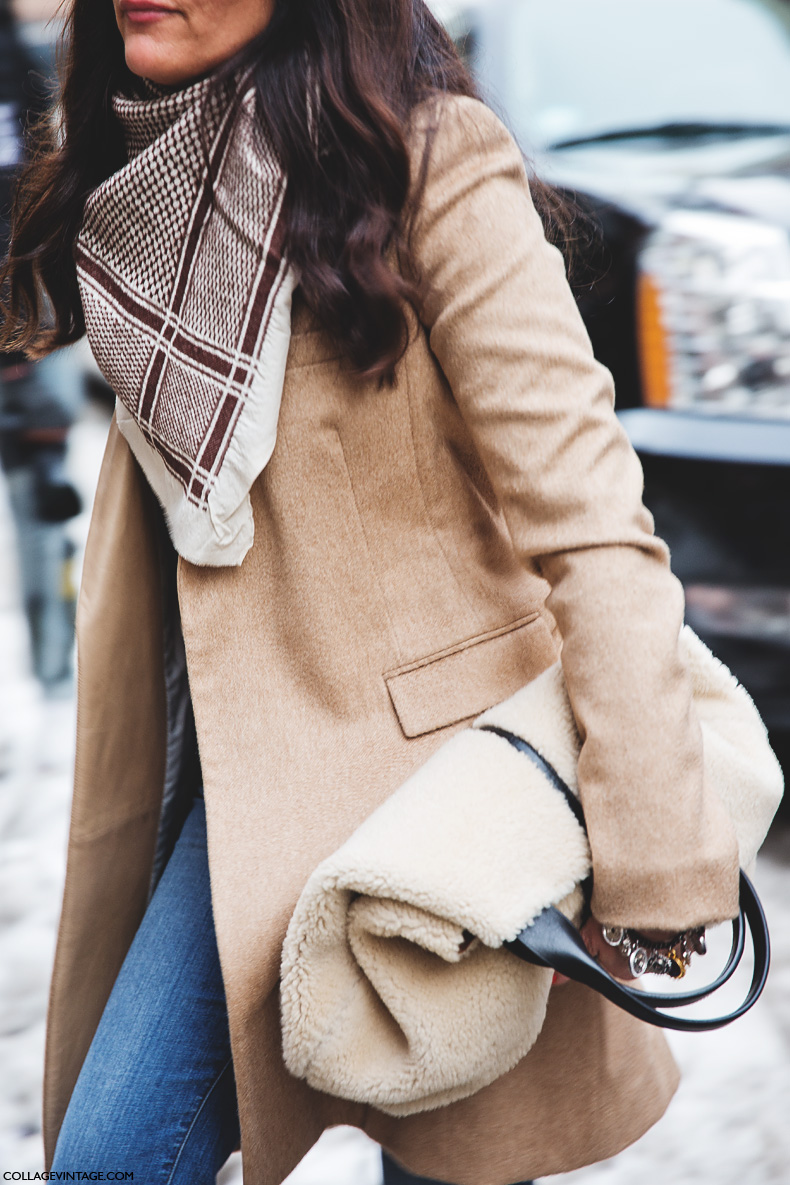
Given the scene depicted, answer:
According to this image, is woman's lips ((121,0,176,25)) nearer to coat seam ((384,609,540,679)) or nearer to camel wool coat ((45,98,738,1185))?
camel wool coat ((45,98,738,1185))

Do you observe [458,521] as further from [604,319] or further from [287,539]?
[604,319]

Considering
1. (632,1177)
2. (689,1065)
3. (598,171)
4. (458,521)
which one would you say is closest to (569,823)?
(458,521)

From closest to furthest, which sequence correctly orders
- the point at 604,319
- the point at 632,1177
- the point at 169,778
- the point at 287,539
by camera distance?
the point at 287,539 < the point at 169,778 < the point at 632,1177 < the point at 604,319

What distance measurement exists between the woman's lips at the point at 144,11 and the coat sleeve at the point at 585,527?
1.18 feet

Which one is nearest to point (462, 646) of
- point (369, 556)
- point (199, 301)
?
point (369, 556)

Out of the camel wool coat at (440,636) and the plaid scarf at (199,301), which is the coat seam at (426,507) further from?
the plaid scarf at (199,301)

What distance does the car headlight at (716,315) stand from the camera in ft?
8.19

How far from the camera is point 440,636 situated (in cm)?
131

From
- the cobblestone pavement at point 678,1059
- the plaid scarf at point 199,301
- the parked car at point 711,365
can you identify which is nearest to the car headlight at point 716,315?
the parked car at point 711,365

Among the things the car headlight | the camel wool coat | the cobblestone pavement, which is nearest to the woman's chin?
the camel wool coat

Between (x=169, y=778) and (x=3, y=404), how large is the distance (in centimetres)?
271

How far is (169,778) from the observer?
161 cm

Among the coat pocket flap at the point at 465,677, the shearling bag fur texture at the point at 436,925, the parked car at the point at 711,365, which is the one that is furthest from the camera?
→ the parked car at the point at 711,365

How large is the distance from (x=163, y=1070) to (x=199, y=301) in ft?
2.82
